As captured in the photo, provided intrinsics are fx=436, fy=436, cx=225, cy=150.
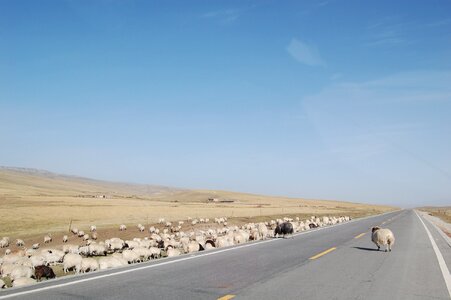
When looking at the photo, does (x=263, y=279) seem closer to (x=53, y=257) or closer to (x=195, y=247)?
(x=195, y=247)

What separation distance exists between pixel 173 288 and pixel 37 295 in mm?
2448

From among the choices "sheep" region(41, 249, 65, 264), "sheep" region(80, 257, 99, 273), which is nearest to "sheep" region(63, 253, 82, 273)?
"sheep" region(80, 257, 99, 273)

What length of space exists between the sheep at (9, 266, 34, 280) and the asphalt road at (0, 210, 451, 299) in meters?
2.52

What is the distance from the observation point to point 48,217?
43125 millimetres

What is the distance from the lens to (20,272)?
11477mm

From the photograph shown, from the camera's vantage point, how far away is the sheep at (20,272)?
11281 mm

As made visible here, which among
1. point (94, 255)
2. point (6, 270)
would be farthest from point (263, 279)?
point (94, 255)

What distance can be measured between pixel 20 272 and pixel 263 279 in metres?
6.50

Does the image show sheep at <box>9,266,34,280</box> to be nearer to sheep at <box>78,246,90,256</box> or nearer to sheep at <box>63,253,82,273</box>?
sheep at <box>63,253,82,273</box>

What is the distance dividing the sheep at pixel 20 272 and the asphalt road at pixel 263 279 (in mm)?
2518

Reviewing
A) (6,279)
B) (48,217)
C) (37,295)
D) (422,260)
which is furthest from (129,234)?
(37,295)

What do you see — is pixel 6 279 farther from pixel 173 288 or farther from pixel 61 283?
pixel 173 288

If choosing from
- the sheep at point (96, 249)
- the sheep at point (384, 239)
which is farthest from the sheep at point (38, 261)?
the sheep at point (384, 239)

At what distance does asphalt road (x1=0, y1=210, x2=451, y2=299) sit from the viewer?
8047 mm
